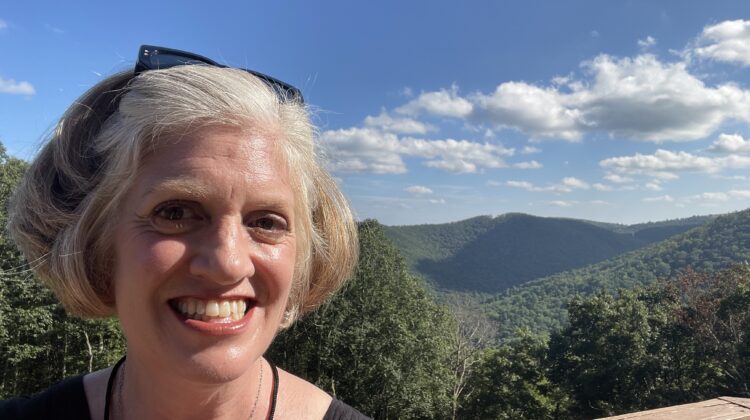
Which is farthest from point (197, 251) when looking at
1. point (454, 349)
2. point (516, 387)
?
point (454, 349)

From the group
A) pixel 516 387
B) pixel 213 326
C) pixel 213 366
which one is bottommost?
pixel 516 387

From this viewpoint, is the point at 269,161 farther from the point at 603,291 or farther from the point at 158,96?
the point at 603,291

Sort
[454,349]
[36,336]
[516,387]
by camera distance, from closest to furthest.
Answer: [36,336] → [516,387] → [454,349]

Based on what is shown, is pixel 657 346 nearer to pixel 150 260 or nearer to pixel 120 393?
pixel 120 393

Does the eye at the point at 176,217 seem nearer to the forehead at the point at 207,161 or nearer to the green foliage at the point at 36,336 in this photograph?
the forehead at the point at 207,161

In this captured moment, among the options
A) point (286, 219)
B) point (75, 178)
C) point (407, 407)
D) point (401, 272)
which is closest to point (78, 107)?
point (75, 178)

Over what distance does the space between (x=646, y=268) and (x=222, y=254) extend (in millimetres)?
120878

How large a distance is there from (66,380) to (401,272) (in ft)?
82.1

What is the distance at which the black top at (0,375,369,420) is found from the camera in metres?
1.60

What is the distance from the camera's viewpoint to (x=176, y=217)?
1.17 metres

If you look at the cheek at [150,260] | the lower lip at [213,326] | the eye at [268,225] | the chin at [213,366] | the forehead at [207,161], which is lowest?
the chin at [213,366]

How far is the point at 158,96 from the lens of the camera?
1.28 m

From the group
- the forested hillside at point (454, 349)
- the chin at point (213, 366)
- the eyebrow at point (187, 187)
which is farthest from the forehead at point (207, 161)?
the forested hillside at point (454, 349)

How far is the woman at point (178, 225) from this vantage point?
3.84 feet
